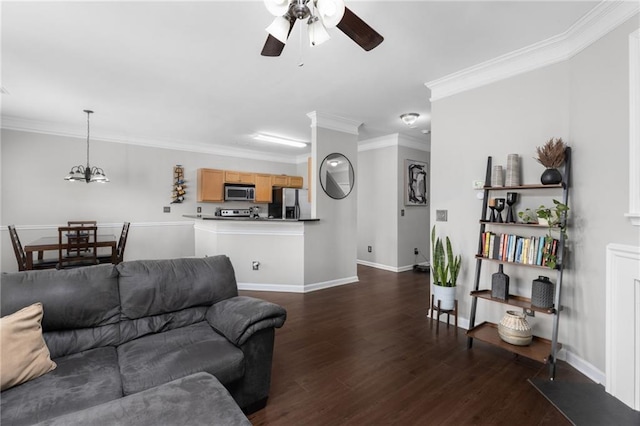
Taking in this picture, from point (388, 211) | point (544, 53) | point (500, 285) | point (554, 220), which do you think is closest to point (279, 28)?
point (544, 53)

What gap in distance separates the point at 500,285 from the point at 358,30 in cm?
238

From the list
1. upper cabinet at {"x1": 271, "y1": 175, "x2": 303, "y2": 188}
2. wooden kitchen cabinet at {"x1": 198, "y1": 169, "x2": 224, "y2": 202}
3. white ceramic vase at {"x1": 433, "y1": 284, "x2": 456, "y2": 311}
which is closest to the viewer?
white ceramic vase at {"x1": 433, "y1": 284, "x2": 456, "y2": 311}

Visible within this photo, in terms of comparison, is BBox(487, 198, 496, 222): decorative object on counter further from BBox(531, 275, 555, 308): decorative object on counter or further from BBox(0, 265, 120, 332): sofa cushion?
BBox(0, 265, 120, 332): sofa cushion

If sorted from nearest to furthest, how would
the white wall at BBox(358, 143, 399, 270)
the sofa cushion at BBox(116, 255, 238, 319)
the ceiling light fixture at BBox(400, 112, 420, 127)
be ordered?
the sofa cushion at BBox(116, 255, 238, 319) < the ceiling light fixture at BBox(400, 112, 420, 127) < the white wall at BBox(358, 143, 399, 270)

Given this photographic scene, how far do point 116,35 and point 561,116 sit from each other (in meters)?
3.81

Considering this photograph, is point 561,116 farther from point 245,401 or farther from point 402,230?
point 402,230

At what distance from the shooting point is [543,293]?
7.80 ft

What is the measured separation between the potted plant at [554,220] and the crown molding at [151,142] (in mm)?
6325

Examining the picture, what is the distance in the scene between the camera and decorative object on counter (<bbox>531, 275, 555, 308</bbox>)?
7.77 ft

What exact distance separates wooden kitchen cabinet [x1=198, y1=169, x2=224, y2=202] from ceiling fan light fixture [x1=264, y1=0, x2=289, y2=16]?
5523mm

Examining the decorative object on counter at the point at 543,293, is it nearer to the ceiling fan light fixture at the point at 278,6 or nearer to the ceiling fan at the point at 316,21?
the ceiling fan at the point at 316,21

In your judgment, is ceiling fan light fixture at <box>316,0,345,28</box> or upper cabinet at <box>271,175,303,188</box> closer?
ceiling fan light fixture at <box>316,0,345,28</box>

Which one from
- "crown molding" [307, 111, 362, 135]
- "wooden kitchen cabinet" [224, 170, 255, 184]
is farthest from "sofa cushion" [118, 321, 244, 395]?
"wooden kitchen cabinet" [224, 170, 255, 184]

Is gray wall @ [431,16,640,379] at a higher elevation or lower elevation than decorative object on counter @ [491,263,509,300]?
higher
